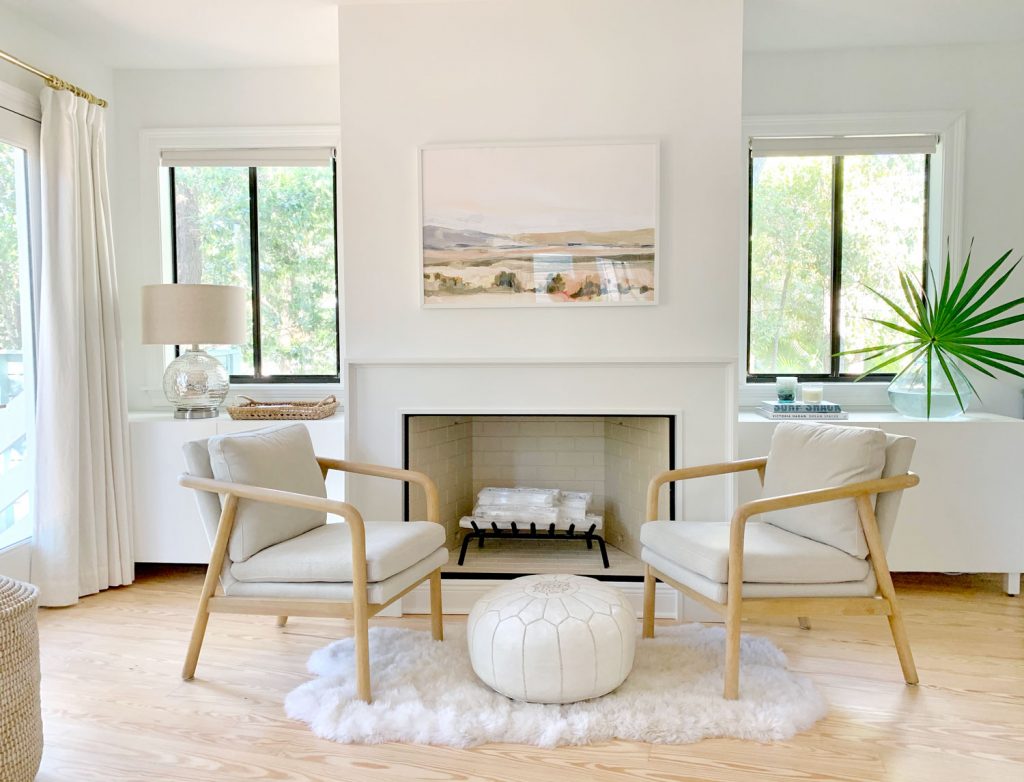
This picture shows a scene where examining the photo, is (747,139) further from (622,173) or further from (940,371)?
(940,371)

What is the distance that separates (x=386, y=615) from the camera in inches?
119

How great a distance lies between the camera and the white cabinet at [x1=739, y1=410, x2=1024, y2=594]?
10.3 ft

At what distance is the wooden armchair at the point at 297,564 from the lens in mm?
2232

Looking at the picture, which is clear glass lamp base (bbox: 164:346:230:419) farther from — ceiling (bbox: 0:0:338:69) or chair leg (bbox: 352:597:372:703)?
chair leg (bbox: 352:597:372:703)

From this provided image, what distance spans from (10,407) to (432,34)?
2.32 meters

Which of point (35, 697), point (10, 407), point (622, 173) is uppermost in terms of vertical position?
point (622, 173)

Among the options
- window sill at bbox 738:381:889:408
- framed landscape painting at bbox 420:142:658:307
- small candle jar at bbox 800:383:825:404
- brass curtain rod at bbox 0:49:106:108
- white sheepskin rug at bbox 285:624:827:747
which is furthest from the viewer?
window sill at bbox 738:381:889:408

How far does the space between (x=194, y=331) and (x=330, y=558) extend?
4.91 feet

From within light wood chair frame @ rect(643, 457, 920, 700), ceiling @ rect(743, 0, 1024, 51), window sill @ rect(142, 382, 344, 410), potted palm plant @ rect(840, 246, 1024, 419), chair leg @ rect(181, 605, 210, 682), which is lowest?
chair leg @ rect(181, 605, 210, 682)

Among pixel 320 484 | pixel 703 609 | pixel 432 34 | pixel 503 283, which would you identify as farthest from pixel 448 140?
pixel 703 609

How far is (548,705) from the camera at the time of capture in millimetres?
2186

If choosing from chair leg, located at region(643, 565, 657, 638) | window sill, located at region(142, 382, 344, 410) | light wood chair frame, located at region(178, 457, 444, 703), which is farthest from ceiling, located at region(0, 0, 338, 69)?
chair leg, located at region(643, 565, 657, 638)

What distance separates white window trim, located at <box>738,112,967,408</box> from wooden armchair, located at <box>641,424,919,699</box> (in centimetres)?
132

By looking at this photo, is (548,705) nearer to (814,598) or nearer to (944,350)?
(814,598)
